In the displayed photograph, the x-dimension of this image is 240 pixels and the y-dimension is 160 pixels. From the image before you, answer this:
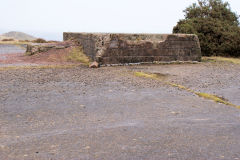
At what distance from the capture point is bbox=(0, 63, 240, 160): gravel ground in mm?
3588

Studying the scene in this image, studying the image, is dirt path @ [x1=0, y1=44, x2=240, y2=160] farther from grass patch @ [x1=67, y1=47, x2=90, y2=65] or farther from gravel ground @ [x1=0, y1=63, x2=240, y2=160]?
grass patch @ [x1=67, y1=47, x2=90, y2=65]

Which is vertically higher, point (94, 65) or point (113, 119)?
point (94, 65)

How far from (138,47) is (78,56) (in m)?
2.47

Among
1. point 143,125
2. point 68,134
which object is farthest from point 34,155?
point 143,125

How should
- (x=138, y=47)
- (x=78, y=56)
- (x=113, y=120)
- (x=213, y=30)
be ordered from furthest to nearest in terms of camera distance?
(x=213, y=30) < (x=78, y=56) < (x=138, y=47) < (x=113, y=120)

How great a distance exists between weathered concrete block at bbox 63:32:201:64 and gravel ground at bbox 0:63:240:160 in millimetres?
3028

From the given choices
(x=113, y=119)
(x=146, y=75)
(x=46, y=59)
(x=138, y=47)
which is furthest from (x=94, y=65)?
(x=113, y=119)

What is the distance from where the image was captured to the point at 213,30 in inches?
624

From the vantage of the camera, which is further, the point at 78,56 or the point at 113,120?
the point at 78,56

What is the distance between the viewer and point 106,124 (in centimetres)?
454

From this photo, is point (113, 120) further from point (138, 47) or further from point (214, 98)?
point (138, 47)

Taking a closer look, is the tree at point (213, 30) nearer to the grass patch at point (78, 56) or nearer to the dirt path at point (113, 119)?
the grass patch at point (78, 56)

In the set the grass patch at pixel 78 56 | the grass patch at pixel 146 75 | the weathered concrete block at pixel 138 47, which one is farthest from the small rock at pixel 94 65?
the grass patch at pixel 146 75

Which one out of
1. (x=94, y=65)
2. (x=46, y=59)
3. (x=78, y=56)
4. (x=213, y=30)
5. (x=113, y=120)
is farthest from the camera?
(x=213, y=30)
